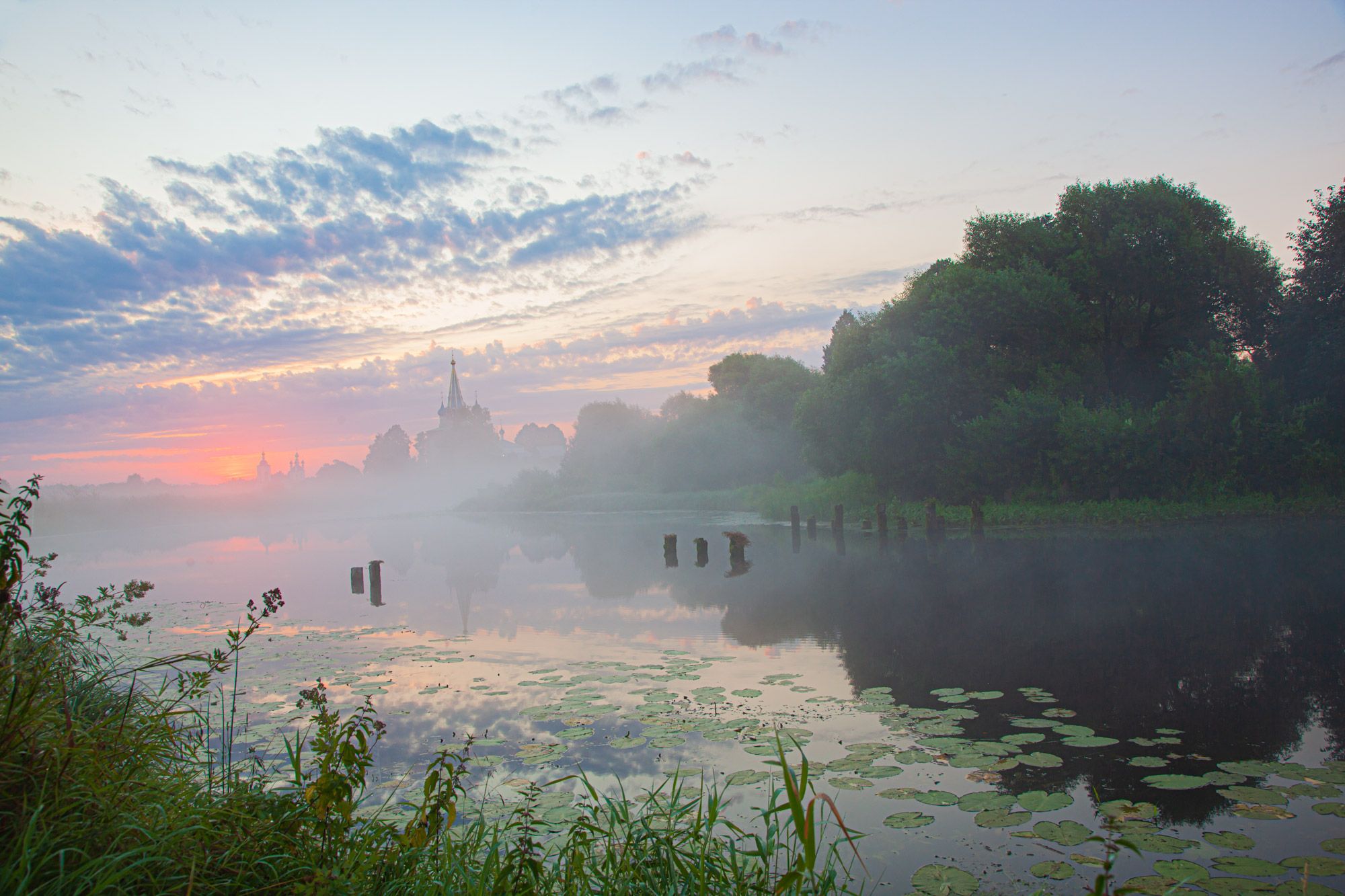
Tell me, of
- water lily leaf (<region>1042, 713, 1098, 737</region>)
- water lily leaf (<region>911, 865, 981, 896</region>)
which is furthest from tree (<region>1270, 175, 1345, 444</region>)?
water lily leaf (<region>911, 865, 981, 896</region>)

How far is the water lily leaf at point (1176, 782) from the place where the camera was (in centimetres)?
572

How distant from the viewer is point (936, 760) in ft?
21.6

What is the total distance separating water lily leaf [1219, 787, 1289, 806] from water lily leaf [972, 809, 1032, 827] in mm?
1459

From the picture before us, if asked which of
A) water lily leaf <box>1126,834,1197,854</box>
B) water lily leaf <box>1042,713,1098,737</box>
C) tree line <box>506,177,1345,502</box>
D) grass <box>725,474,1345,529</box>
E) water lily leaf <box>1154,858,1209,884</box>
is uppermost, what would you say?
tree line <box>506,177,1345,502</box>

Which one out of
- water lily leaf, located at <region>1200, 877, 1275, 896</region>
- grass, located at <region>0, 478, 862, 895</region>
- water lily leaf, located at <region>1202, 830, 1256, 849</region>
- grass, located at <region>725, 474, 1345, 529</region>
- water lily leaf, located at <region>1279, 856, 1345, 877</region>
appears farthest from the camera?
grass, located at <region>725, 474, 1345, 529</region>

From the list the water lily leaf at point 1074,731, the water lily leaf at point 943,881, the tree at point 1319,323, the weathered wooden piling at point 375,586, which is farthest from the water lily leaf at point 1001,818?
the tree at point 1319,323

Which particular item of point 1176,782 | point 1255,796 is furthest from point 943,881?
point 1255,796

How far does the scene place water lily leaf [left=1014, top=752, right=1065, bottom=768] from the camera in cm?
629

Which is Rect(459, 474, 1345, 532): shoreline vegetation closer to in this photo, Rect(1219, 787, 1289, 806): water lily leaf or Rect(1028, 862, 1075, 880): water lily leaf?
Rect(1219, 787, 1289, 806): water lily leaf

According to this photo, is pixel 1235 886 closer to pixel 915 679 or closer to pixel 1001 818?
pixel 1001 818

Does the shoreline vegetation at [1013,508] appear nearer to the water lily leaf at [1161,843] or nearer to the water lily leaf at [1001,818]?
the water lily leaf at [1001,818]

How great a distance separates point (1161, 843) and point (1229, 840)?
42 cm

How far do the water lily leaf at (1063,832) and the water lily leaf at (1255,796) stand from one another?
1.27m

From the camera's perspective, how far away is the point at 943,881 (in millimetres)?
4629
